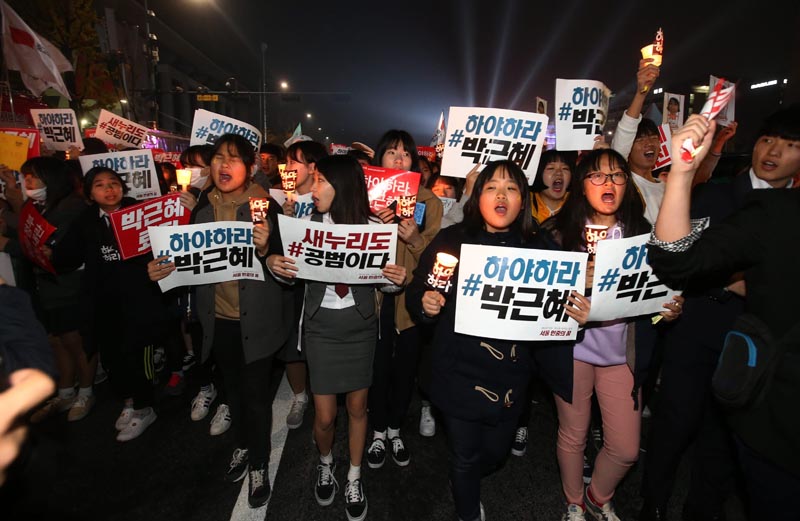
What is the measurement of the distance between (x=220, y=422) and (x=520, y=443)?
3.06 meters

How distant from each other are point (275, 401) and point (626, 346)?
380 cm

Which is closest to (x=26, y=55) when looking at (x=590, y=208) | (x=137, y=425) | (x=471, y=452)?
(x=137, y=425)

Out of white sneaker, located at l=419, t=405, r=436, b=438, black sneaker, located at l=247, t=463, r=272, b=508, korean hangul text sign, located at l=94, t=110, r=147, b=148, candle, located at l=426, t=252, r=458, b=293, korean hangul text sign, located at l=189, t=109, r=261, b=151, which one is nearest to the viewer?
candle, located at l=426, t=252, r=458, b=293

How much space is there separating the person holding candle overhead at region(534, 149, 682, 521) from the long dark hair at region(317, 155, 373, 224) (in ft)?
4.90

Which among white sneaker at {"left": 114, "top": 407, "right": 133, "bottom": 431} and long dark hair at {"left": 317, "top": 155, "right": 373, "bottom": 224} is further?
white sneaker at {"left": 114, "top": 407, "right": 133, "bottom": 431}

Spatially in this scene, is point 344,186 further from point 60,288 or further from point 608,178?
point 60,288

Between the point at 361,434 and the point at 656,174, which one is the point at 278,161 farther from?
the point at 656,174

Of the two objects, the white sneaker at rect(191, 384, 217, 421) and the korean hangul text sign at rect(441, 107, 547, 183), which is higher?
the korean hangul text sign at rect(441, 107, 547, 183)

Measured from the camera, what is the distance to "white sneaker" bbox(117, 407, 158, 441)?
4.06 meters

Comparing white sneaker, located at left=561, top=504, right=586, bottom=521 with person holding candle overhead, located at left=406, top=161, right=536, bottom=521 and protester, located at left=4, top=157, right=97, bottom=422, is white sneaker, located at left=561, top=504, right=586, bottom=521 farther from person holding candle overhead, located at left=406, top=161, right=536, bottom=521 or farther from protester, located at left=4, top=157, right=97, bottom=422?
protester, located at left=4, top=157, right=97, bottom=422

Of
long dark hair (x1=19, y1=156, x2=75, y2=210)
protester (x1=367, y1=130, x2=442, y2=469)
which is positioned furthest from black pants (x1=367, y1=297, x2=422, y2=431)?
long dark hair (x1=19, y1=156, x2=75, y2=210)

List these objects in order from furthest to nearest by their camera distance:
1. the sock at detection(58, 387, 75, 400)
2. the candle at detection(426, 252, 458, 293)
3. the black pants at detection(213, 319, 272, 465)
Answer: the sock at detection(58, 387, 75, 400)
the black pants at detection(213, 319, 272, 465)
the candle at detection(426, 252, 458, 293)

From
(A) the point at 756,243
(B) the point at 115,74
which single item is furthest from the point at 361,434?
(B) the point at 115,74

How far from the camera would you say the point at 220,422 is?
428cm
